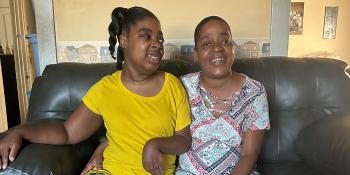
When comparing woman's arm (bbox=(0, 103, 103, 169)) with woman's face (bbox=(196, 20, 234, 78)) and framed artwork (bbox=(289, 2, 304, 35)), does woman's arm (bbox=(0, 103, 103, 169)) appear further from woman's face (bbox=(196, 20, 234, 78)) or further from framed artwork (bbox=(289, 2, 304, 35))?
framed artwork (bbox=(289, 2, 304, 35))

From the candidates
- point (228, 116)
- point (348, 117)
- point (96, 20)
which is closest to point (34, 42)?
point (96, 20)

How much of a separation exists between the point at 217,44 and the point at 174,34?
2.70 ft

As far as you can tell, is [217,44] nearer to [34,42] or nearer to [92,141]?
[92,141]

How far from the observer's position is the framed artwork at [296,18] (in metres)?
4.39

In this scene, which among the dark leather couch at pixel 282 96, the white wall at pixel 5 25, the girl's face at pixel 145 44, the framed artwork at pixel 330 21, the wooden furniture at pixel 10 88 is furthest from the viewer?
the framed artwork at pixel 330 21

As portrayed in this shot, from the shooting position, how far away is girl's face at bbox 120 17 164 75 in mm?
1121

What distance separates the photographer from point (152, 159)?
40.4 inches

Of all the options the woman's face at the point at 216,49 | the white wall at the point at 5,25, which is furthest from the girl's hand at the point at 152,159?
the white wall at the point at 5,25

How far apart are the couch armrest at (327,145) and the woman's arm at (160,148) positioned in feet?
1.93

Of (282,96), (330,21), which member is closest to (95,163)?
(282,96)

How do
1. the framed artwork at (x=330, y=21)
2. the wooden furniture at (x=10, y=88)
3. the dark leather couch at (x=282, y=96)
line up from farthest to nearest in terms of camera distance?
the framed artwork at (x=330, y=21)
the wooden furniture at (x=10, y=88)
the dark leather couch at (x=282, y=96)

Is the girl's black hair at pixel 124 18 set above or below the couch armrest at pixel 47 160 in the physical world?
above

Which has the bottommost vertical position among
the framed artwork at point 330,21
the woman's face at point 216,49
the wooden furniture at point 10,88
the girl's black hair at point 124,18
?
the wooden furniture at point 10,88

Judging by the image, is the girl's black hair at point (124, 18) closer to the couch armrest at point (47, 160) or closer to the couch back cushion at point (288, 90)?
the couch back cushion at point (288, 90)
